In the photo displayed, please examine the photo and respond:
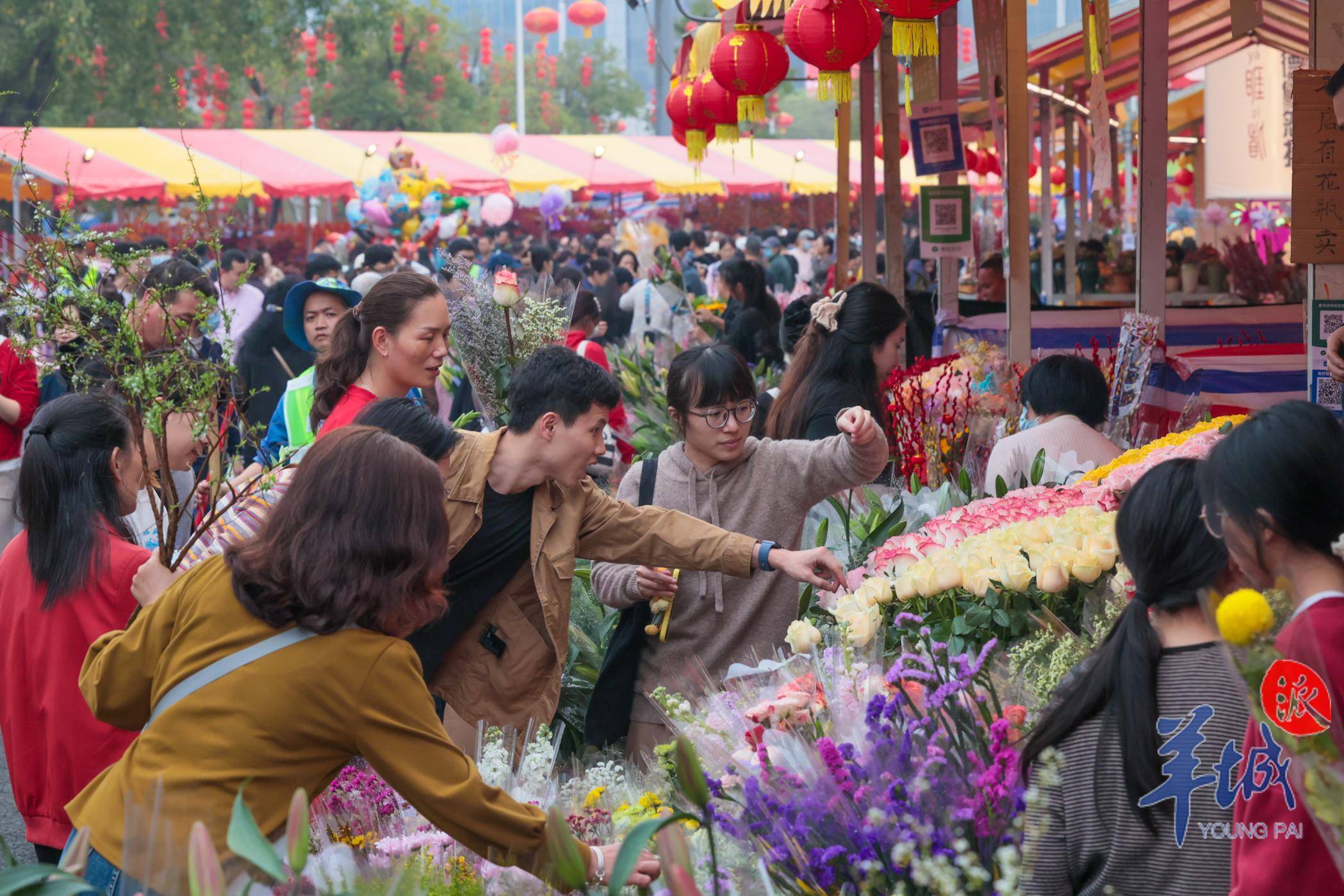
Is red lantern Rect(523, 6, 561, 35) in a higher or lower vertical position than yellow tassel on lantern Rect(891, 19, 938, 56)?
higher

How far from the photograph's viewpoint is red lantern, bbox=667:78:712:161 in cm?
798

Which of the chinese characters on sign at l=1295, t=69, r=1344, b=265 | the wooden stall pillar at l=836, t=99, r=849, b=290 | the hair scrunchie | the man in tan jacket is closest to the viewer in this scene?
the man in tan jacket

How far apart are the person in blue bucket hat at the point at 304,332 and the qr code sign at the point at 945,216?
10.5 ft

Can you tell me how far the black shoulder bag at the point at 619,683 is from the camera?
10.8 feet

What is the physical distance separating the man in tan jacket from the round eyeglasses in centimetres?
31

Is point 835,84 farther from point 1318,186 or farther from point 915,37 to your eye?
point 1318,186

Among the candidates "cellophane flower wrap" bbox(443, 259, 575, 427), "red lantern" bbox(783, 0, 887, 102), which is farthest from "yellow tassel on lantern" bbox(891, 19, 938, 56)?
"cellophane flower wrap" bbox(443, 259, 575, 427)

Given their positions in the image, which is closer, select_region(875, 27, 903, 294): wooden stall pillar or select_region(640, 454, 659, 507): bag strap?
select_region(640, 454, 659, 507): bag strap

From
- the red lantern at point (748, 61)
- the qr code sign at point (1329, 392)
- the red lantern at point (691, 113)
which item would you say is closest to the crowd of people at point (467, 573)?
the qr code sign at point (1329, 392)

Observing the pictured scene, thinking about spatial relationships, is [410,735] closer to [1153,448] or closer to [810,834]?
[810,834]

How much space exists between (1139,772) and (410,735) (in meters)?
0.91

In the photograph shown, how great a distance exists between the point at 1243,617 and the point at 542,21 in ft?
90.0

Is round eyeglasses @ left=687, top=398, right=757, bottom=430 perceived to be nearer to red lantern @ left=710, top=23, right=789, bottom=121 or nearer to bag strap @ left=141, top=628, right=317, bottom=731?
bag strap @ left=141, top=628, right=317, bottom=731

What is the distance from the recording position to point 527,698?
118 inches
